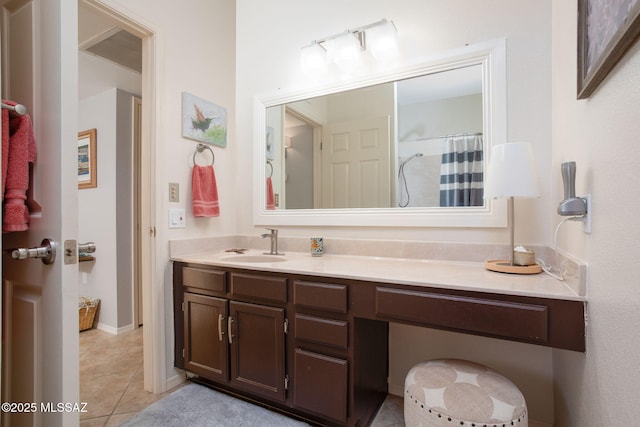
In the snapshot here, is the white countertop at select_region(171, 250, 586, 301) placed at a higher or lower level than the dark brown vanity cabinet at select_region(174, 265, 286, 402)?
higher

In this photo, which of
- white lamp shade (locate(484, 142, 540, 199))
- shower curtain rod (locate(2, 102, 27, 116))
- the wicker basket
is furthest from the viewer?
the wicker basket

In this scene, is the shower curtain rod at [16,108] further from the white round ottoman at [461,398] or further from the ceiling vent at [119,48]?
the ceiling vent at [119,48]

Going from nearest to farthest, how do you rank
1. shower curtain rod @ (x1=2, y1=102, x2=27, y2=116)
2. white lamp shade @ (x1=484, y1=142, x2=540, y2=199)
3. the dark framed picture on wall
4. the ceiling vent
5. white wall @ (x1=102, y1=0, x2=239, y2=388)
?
the dark framed picture on wall, shower curtain rod @ (x1=2, y1=102, x2=27, y2=116), white lamp shade @ (x1=484, y1=142, x2=540, y2=199), white wall @ (x1=102, y1=0, x2=239, y2=388), the ceiling vent

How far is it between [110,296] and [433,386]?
9.42ft

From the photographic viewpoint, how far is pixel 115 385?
1.86 meters

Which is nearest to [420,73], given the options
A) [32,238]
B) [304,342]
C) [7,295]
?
[304,342]

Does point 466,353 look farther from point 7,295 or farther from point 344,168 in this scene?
point 7,295

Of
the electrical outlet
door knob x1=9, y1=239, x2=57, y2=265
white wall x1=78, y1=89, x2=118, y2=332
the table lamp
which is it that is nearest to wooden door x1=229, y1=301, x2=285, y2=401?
the electrical outlet

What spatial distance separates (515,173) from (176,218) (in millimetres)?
1861

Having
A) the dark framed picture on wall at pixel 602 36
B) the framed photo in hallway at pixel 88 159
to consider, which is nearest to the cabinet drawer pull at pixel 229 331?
the dark framed picture on wall at pixel 602 36

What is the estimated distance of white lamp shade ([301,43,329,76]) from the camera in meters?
1.93

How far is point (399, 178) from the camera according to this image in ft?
5.77

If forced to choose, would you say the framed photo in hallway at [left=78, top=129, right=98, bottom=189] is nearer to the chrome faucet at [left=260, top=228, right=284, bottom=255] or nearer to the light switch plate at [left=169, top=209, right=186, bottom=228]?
the light switch plate at [left=169, top=209, right=186, bottom=228]

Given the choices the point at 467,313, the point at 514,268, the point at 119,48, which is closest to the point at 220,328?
the point at 467,313
